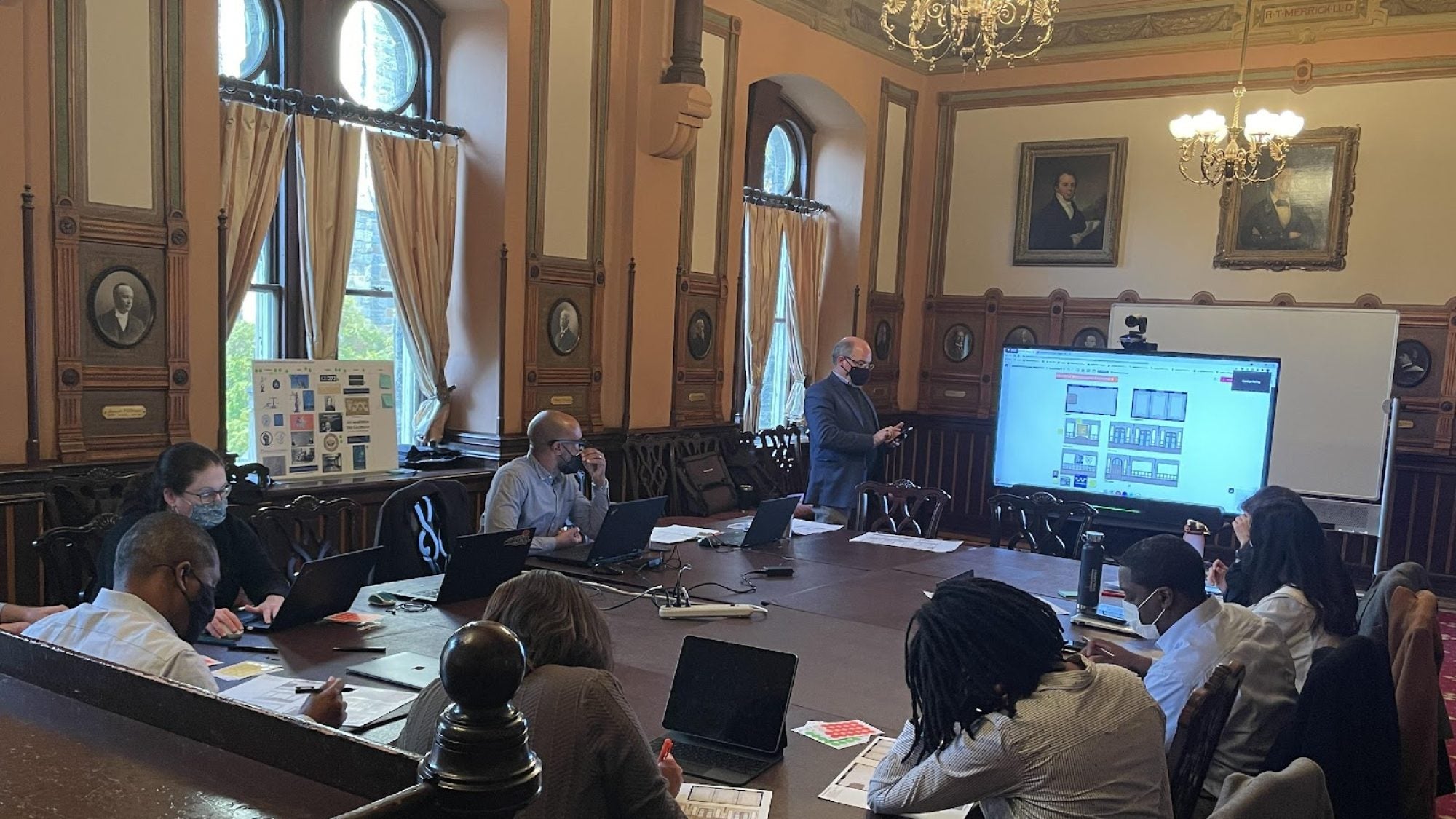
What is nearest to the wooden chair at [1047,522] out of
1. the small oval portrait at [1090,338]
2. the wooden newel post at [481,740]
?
the small oval portrait at [1090,338]

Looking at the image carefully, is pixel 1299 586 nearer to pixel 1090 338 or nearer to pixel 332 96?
pixel 332 96

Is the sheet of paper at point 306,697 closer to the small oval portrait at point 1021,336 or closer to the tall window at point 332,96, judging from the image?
the tall window at point 332,96

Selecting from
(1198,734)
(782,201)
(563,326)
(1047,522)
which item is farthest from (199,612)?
(782,201)

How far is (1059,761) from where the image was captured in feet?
6.42

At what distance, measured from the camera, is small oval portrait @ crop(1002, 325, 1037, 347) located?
910 cm

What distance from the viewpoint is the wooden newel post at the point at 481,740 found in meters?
0.78

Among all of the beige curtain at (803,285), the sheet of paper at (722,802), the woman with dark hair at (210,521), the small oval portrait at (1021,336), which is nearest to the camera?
the sheet of paper at (722,802)

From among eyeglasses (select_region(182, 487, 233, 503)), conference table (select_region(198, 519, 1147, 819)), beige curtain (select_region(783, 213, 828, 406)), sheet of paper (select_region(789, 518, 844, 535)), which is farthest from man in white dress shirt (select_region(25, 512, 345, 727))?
beige curtain (select_region(783, 213, 828, 406))

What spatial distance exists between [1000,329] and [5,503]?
24.1ft

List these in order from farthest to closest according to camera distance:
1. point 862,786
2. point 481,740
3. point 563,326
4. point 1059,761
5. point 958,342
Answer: point 958,342, point 563,326, point 862,786, point 1059,761, point 481,740

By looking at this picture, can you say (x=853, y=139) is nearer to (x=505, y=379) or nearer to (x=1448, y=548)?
(x=505, y=379)

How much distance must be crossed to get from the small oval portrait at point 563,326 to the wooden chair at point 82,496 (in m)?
2.52

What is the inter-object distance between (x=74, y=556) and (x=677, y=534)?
238 centimetres

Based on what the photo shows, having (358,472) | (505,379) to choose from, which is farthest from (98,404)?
(505,379)
